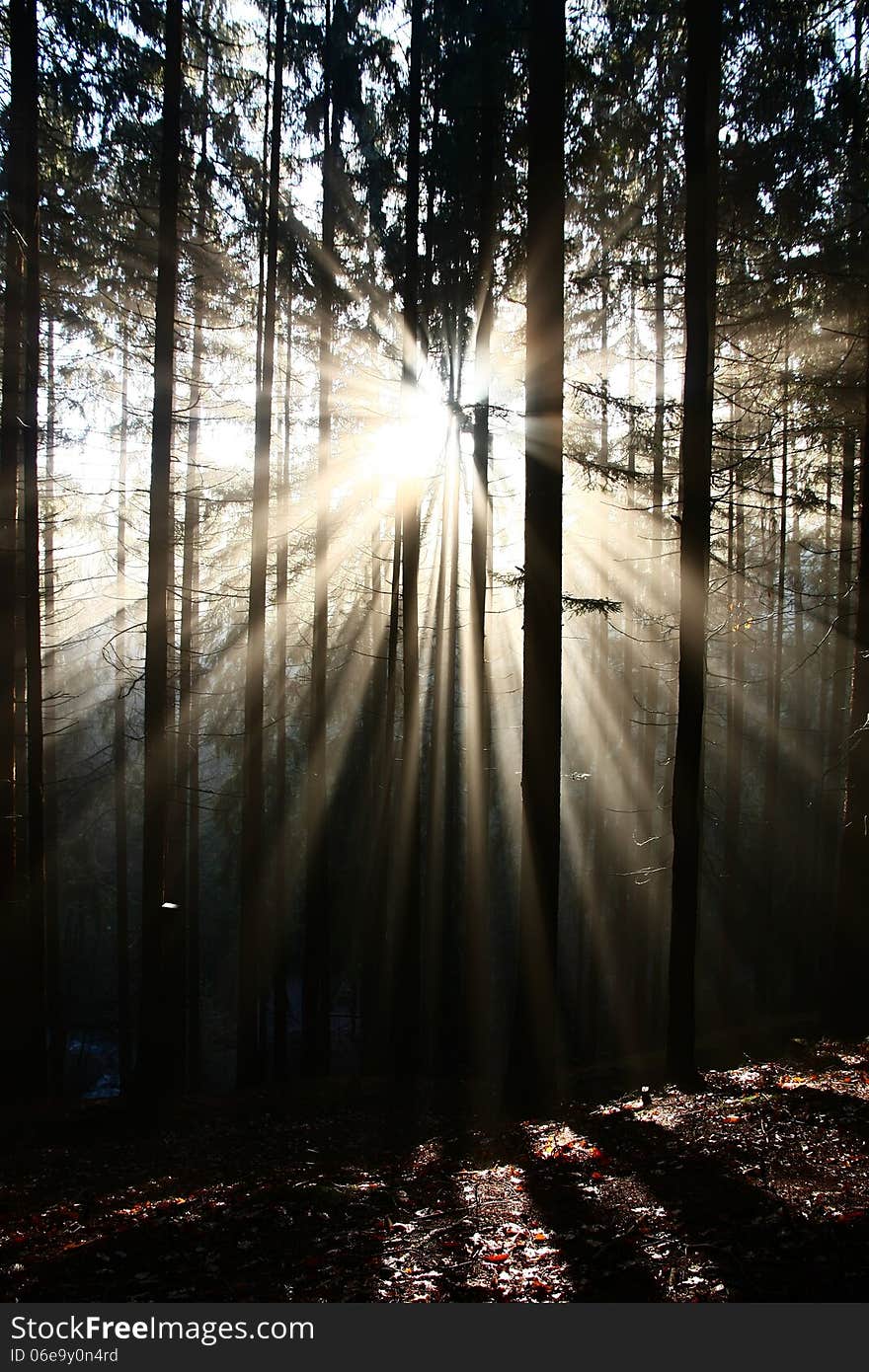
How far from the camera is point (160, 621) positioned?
8.74 m

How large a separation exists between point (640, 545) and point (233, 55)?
15.1 m

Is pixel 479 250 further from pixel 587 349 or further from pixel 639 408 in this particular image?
pixel 587 349

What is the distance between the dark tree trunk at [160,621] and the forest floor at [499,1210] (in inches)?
56.4

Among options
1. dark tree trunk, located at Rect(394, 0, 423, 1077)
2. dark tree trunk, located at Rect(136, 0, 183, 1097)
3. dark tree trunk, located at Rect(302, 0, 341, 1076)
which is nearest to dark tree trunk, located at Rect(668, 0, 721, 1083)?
dark tree trunk, located at Rect(394, 0, 423, 1077)

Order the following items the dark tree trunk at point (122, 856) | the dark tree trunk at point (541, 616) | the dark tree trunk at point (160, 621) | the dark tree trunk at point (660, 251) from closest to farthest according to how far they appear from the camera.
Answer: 1. the dark tree trunk at point (541, 616)
2. the dark tree trunk at point (160, 621)
3. the dark tree trunk at point (660, 251)
4. the dark tree trunk at point (122, 856)

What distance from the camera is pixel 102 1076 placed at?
12891mm

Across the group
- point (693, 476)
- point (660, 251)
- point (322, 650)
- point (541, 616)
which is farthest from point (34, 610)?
point (660, 251)

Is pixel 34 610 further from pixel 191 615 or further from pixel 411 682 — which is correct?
pixel 191 615

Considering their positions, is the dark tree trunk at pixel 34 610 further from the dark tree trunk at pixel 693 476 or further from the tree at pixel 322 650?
the dark tree trunk at pixel 693 476

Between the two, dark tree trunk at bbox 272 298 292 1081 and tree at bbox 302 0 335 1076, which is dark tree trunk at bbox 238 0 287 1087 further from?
dark tree trunk at bbox 272 298 292 1081

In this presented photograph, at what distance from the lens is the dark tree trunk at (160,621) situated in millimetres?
8297

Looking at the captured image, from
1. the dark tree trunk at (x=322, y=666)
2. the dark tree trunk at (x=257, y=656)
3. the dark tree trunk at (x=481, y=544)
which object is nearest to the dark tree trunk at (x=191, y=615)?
the dark tree trunk at (x=257, y=656)

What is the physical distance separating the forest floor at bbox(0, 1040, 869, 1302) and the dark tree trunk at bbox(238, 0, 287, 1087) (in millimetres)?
3228

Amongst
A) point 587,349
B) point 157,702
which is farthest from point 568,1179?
point 587,349
